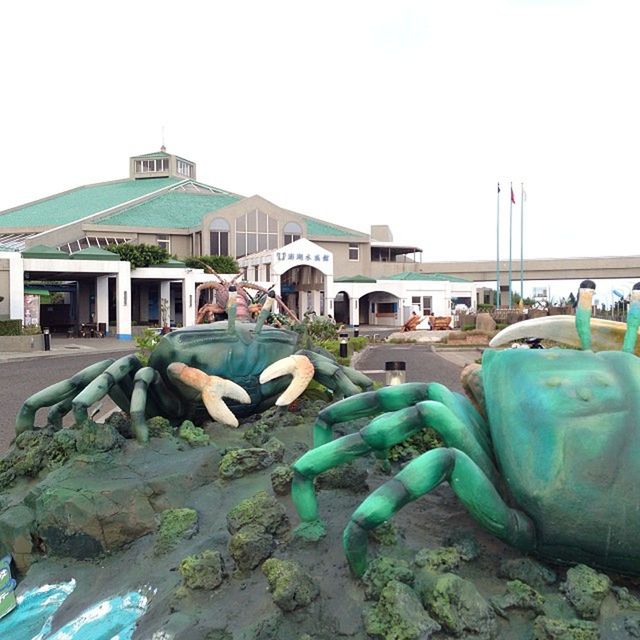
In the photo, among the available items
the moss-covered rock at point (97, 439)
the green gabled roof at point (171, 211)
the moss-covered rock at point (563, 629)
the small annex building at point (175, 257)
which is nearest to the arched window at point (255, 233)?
the small annex building at point (175, 257)

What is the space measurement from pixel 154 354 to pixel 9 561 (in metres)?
2.05

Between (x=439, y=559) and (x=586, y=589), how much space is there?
2.21 feet

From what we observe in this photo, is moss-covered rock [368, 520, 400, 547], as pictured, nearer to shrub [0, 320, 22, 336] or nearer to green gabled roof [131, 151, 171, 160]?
shrub [0, 320, 22, 336]

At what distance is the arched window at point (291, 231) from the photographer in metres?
45.1

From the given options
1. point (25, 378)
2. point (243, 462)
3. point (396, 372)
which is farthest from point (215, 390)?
point (25, 378)

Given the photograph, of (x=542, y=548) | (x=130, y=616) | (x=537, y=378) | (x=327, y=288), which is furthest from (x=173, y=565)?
(x=327, y=288)

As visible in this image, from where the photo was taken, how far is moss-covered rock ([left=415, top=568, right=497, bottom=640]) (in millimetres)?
2916

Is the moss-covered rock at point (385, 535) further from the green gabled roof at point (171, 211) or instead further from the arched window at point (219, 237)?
the green gabled roof at point (171, 211)

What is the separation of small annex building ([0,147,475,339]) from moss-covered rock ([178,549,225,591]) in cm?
2471

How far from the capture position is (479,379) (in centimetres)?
372

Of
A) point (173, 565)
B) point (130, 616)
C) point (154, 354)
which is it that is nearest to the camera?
point (130, 616)

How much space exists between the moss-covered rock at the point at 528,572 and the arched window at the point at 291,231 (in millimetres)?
42385

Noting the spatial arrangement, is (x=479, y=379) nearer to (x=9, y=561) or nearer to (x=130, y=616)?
(x=130, y=616)

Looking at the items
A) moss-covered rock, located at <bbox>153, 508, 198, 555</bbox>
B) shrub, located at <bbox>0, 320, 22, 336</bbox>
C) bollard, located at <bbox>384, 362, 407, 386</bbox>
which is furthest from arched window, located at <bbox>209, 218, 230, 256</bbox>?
moss-covered rock, located at <bbox>153, 508, 198, 555</bbox>
